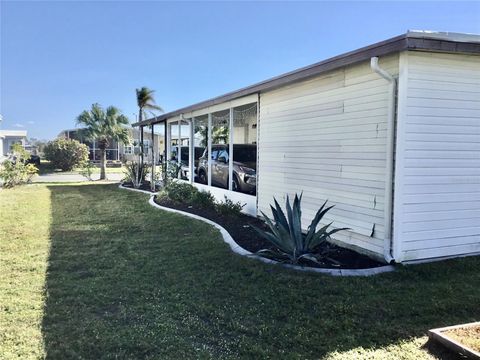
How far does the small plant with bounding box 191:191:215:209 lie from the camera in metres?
9.72

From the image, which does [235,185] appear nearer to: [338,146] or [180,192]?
[180,192]

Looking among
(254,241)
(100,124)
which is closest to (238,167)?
(254,241)

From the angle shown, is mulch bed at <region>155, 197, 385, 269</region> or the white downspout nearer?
the white downspout

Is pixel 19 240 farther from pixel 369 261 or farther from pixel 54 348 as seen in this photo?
pixel 369 261

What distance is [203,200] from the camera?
9.90m

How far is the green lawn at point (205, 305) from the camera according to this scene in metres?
3.01

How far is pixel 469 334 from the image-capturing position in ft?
10.1

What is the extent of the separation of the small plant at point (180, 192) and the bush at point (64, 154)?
2073cm

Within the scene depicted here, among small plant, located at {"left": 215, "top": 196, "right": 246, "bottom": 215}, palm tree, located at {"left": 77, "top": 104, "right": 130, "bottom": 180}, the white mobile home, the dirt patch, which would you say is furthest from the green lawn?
palm tree, located at {"left": 77, "top": 104, "right": 130, "bottom": 180}

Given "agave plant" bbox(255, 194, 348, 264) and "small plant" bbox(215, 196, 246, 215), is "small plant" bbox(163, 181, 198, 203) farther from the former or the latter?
"agave plant" bbox(255, 194, 348, 264)

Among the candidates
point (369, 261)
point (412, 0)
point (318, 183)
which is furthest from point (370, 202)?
point (412, 0)

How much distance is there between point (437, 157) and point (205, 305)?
3.58 m

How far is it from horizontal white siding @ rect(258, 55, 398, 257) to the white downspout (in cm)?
11

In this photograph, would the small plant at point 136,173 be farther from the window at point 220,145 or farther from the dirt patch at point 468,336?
the dirt patch at point 468,336
